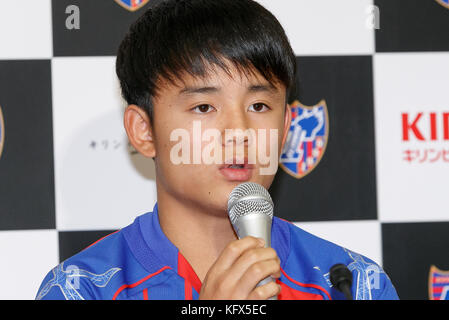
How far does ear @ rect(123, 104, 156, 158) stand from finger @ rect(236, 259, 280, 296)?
373mm

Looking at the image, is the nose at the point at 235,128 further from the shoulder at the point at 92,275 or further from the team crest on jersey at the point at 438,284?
the team crest on jersey at the point at 438,284

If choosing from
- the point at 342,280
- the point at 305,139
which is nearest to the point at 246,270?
the point at 342,280

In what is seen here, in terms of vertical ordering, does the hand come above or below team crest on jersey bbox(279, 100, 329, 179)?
below

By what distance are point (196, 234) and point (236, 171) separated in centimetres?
17

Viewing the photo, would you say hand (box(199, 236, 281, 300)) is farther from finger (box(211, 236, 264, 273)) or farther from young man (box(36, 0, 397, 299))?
young man (box(36, 0, 397, 299))

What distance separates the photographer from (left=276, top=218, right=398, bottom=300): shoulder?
1003 millimetres

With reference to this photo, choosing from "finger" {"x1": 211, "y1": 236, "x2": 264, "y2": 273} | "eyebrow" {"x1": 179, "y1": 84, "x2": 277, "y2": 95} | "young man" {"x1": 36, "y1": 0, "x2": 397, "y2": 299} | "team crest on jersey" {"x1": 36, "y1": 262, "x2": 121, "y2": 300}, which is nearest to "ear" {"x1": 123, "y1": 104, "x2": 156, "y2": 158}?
"young man" {"x1": 36, "y1": 0, "x2": 397, "y2": 299}

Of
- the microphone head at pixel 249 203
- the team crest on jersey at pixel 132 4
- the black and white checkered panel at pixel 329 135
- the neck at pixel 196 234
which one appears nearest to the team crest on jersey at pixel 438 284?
the black and white checkered panel at pixel 329 135

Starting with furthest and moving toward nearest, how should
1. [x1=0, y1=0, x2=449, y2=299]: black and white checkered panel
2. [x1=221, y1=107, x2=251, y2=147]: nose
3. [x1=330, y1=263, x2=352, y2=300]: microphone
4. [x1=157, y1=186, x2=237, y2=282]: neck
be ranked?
[x1=0, y1=0, x2=449, y2=299]: black and white checkered panel < [x1=157, y1=186, x2=237, y2=282]: neck < [x1=221, y1=107, x2=251, y2=147]: nose < [x1=330, y1=263, x2=352, y2=300]: microphone

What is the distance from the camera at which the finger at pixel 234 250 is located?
691 millimetres

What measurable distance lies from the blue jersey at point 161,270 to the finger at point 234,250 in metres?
0.23

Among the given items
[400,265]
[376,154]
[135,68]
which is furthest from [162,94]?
[400,265]

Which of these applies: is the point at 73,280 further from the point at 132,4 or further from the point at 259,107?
the point at 132,4
